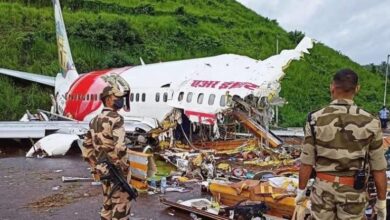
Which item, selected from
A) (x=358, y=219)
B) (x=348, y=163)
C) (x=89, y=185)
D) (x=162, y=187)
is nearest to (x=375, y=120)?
(x=348, y=163)

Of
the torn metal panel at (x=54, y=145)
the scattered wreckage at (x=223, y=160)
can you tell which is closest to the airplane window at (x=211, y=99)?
the scattered wreckage at (x=223, y=160)

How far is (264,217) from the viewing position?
22.9ft

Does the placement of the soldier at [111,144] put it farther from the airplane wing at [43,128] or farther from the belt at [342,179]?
the airplane wing at [43,128]

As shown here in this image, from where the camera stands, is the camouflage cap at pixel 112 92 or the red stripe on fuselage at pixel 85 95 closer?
the camouflage cap at pixel 112 92

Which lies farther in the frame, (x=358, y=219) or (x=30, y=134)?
(x=30, y=134)

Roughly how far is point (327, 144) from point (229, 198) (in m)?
4.11

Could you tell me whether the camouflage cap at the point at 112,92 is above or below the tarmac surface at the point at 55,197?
above

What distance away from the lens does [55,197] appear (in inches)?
382

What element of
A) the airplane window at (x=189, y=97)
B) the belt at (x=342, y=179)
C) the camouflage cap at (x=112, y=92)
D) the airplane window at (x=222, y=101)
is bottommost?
the belt at (x=342, y=179)

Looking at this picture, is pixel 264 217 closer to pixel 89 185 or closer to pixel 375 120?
pixel 375 120

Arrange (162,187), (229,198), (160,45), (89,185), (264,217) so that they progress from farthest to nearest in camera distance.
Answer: (160,45) → (89,185) → (162,187) → (229,198) → (264,217)

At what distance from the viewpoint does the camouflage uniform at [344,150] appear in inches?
155

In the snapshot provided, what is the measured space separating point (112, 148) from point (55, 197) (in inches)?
188

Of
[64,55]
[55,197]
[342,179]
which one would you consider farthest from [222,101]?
[64,55]
